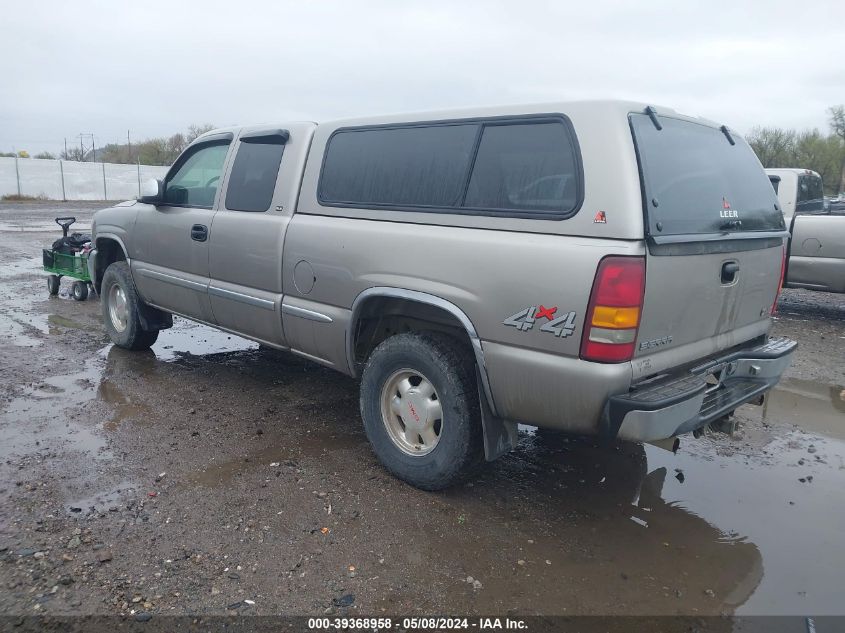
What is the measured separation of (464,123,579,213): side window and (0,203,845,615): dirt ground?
168cm

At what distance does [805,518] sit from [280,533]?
112 inches

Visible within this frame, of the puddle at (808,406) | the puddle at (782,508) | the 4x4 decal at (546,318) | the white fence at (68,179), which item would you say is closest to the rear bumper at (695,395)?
the 4x4 decal at (546,318)

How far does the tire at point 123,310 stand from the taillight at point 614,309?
15.2 feet

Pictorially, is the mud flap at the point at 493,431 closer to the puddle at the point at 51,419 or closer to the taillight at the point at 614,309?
the taillight at the point at 614,309

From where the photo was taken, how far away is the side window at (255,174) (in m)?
4.58

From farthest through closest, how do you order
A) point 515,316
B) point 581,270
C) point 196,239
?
point 196,239
point 515,316
point 581,270

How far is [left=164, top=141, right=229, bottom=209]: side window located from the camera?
5125mm

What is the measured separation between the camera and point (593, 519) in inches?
139

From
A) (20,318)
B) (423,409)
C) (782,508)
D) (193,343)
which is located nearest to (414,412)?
(423,409)

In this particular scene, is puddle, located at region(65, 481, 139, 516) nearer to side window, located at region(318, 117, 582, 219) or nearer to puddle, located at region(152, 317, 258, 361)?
side window, located at region(318, 117, 582, 219)

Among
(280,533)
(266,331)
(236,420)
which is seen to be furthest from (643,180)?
(236,420)

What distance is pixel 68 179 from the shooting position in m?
34.8

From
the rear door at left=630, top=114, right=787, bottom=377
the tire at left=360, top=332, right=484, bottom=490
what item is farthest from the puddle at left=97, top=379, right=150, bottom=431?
the rear door at left=630, top=114, right=787, bottom=377

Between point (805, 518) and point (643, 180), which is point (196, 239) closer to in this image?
point (643, 180)
